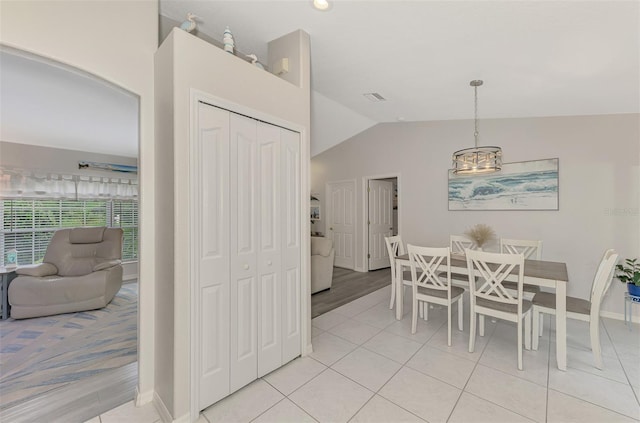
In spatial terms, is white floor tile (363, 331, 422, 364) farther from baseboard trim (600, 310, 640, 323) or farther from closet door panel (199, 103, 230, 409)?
baseboard trim (600, 310, 640, 323)

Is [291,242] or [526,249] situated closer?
[291,242]

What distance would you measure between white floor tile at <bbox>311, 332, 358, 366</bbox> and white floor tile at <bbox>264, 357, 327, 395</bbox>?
9 cm

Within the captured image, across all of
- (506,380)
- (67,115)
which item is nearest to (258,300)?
(506,380)

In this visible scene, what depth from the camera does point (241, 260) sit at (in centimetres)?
194

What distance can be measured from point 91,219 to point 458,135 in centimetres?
687

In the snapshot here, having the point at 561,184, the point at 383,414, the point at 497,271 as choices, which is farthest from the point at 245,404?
the point at 561,184

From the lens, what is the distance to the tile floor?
1.71 m

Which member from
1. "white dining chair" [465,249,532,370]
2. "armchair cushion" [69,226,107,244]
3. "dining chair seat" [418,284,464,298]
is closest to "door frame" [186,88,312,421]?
"dining chair seat" [418,284,464,298]

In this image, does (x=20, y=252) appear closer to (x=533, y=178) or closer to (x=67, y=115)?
(x=67, y=115)

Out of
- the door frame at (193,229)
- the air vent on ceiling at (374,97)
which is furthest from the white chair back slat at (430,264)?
the air vent on ceiling at (374,97)

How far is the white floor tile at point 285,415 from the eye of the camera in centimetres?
167

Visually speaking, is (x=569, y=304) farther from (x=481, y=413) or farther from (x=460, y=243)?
(x=460, y=243)

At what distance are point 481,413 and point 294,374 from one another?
1.34 metres

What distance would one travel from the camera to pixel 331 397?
6.16 feet
